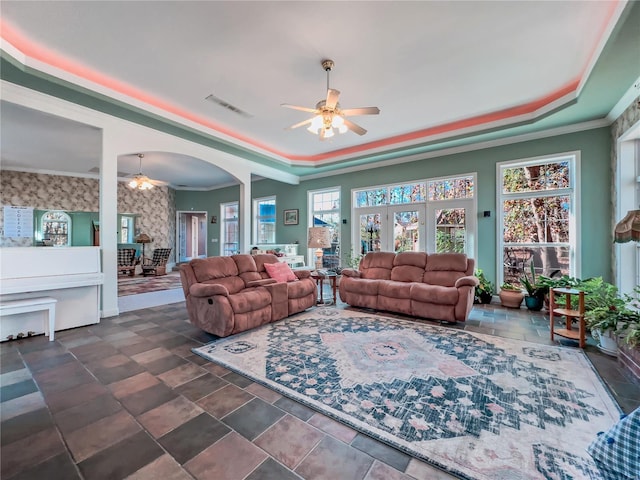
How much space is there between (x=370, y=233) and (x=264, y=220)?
3.72 meters

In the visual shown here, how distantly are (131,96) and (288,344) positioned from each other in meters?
3.91

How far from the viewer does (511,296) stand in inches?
182

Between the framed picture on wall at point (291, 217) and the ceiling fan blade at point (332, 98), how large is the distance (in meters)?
4.99

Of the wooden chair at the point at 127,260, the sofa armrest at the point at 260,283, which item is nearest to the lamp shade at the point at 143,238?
the wooden chair at the point at 127,260

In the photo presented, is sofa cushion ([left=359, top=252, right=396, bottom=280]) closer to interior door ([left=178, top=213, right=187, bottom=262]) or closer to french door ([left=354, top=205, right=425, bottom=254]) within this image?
french door ([left=354, top=205, right=425, bottom=254])

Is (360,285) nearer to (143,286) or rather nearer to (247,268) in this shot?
(247,268)

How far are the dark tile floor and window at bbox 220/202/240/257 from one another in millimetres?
6841

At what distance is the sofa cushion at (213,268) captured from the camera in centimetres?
358

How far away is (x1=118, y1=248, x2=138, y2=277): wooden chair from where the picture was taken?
8234 mm

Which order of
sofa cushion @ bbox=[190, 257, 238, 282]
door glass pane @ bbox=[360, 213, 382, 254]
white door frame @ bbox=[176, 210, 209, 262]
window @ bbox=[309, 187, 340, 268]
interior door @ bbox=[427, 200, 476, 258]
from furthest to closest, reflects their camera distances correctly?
white door frame @ bbox=[176, 210, 209, 262], window @ bbox=[309, 187, 340, 268], door glass pane @ bbox=[360, 213, 382, 254], interior door @ bbox=[427, 200, 476, 258], sofa cushion @ bbox=[190, 257, 238, 282]

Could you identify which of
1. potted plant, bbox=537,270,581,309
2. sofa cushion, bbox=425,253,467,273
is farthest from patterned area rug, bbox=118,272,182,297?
potted plant, bbox=537,270,581,309

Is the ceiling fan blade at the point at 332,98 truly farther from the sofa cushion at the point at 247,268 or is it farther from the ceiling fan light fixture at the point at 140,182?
the ceiling fan light fixture at the point at 140,182

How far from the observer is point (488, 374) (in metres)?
2.33

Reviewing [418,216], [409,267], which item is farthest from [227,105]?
[418,216]
